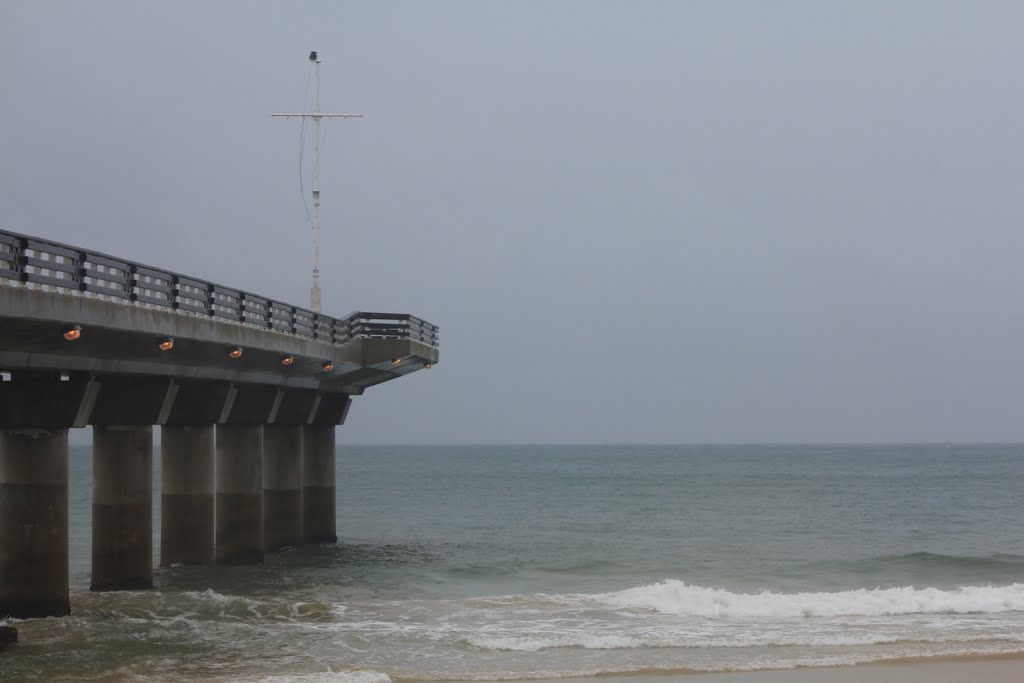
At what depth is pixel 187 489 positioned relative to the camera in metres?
30.0

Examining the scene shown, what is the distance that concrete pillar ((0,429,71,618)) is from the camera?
21.5 meters

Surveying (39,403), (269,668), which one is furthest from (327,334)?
(269,668)

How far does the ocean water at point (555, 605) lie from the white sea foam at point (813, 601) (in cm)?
8

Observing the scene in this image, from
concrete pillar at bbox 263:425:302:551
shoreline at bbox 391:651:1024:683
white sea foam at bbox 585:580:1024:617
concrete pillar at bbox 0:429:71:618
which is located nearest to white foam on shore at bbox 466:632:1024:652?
shoreline at bbox 391:651:1024:683

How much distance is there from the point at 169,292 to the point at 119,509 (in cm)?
494

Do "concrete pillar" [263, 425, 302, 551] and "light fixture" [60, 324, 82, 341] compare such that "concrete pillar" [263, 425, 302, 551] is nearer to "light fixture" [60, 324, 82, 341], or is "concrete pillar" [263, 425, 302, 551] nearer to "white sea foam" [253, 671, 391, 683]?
"light fixture" [60, 324, 82, 341]

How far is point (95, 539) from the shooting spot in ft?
84.6

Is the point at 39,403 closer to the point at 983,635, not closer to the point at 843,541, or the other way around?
the point at 983,635

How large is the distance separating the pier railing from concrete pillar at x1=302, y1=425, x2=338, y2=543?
18.1 ft

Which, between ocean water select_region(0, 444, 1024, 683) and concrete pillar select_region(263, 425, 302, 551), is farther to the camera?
concrete pillar select_region(263, 425, 302, 551)

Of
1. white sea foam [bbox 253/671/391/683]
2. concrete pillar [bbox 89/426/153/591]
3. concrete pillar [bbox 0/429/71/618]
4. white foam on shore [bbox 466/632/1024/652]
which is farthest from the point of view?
concrete pillar [bbox 89/426/153/591]

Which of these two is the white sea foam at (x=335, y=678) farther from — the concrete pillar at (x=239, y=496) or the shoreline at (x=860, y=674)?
the concrete pillar at (x=239, y=496)

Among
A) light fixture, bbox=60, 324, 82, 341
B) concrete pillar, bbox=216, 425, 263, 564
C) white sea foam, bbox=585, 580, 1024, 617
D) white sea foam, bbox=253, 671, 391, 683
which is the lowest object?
white sea foam, bbox=585, 580, 1024, 617

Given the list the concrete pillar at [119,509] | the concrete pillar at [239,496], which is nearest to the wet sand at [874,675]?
the concrete pillar at [119,509]
